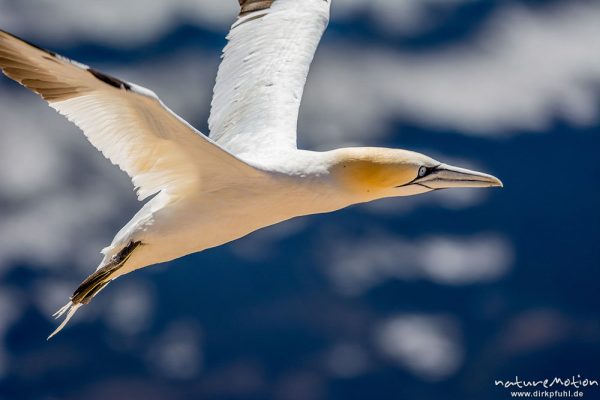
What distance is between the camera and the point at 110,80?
A: 6.09 m

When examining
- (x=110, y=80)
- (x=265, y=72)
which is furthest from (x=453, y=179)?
(x=110, y=80)

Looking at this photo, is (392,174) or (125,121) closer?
(125,121)

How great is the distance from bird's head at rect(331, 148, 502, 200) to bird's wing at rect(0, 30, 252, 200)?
23.9 inches

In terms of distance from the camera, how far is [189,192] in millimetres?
7043

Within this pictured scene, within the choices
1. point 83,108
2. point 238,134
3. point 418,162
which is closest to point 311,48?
point 238,134

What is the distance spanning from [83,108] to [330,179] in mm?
1425

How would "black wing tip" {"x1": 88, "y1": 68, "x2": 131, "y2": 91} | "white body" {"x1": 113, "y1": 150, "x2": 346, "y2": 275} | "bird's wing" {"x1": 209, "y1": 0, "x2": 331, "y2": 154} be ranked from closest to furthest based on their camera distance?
"black wing tip" {"x1": 88, "y1": 68, "x2": 131, "y2": 91} → "white body" {"x1": 113, "y1": 150, "x2": 346, "y2": 275} → "bird's wing" {"x1": 209, "y1": 0, "x2": 331, "y2": 154}

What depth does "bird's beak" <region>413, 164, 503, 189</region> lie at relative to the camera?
7.16 meters

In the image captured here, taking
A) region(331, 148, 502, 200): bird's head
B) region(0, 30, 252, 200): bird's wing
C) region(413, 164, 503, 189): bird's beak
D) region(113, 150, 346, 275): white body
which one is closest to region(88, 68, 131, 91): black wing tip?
region(0, 30, 252, 200): bird's wing

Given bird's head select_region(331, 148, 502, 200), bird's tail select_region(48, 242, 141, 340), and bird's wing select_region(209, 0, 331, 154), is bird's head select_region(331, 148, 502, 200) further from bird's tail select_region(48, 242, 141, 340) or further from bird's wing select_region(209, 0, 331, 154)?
bird's tail select_region(48, 242, 141, 340)

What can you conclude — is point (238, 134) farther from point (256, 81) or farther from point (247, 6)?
point (247, 6)

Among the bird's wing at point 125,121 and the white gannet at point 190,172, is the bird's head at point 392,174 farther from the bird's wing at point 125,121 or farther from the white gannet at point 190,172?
the bird's wing at point 125,121

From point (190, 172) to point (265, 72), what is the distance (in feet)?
5.37

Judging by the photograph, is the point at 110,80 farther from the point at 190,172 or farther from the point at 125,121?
the point at 190,172
